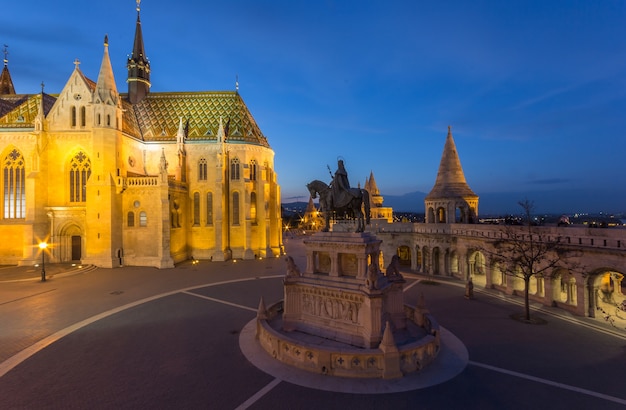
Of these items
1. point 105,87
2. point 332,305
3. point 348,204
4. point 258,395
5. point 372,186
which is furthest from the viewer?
point 372,186

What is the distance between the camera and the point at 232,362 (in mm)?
9633

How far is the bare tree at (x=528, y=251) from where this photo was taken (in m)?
15.2

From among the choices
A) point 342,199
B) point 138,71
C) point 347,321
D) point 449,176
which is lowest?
point 347,321

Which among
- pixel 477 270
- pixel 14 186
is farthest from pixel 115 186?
pixel 477 270

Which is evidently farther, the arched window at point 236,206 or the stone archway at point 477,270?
the arched window at point 236,206

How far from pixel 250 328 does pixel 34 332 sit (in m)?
9.03

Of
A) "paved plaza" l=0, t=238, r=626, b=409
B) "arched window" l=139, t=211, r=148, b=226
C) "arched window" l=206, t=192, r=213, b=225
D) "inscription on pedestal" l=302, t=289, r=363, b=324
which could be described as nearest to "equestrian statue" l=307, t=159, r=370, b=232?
"inscription on pedestal" l=302, t=289, r=363, b=324

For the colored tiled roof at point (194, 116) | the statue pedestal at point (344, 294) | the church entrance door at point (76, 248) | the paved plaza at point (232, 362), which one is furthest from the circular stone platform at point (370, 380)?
the church entrance door at point (76, 248)

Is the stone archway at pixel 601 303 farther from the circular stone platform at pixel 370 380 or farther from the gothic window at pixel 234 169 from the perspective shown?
the gothic window at pixel 234 169

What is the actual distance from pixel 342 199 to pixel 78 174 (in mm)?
31490

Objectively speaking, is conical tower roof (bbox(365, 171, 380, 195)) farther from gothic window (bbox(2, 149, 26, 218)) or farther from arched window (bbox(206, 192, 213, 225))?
gothic window (bbox(2, 149, 26, 218))

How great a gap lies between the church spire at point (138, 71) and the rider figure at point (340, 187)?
1499 inches

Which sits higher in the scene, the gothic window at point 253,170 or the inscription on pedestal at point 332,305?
the gothic window at point 253,170

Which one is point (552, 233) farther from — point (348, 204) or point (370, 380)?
point (370, 380)
